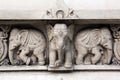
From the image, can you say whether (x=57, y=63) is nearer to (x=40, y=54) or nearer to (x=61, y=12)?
(x=40, y=54)

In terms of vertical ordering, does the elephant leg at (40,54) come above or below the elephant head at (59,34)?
below

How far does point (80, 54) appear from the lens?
1827 mm

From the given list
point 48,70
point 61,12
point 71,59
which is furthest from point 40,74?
point 61,12

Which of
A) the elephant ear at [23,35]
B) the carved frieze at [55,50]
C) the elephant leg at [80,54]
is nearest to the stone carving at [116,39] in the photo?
the carved frieze at [55,50]

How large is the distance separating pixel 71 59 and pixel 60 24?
19 centimetres

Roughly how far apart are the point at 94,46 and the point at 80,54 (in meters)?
0.08

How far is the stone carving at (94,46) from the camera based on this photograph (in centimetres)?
182

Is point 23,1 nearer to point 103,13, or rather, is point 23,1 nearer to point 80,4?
point 80,4

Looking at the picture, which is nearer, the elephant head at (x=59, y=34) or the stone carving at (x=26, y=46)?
the elephant head at (x=59, y=34)

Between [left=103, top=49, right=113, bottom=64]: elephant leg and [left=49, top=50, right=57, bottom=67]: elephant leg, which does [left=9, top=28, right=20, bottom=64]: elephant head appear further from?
[left=103, top=49, right=113, bottom=64]: elephant leg

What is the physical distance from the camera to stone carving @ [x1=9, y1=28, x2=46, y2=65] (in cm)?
183

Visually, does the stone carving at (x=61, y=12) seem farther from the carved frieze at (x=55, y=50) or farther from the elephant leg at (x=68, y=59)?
the elephant leg at (x=68, y=59)

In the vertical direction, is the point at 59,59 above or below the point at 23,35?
below

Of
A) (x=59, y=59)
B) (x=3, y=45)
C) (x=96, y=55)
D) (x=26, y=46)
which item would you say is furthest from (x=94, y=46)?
(x=3, y=45)
